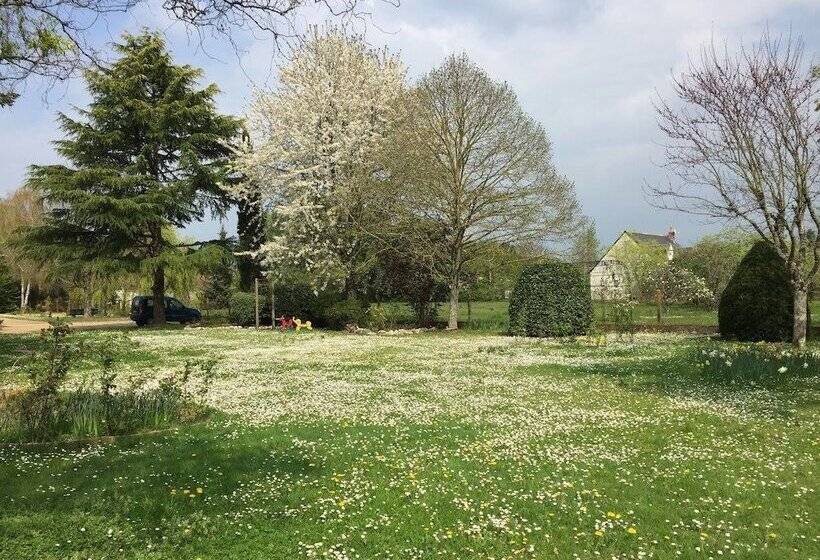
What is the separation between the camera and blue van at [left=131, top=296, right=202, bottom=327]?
34.3m

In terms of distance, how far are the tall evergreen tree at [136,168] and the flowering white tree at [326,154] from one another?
12.5 feet

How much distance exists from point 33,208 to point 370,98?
37894mm

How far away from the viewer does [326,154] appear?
2973 cm

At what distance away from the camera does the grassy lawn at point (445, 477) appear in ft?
15.0

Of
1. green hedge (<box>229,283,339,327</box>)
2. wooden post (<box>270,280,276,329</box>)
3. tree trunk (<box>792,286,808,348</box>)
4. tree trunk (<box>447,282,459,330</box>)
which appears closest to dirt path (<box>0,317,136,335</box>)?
green hedge (<box>229,283,339,327</box>)

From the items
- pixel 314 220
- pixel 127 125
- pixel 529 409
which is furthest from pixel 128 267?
pixel 529 409

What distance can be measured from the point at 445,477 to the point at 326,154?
25.5m

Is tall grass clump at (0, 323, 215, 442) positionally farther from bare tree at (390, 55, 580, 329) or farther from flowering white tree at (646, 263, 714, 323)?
flowering white tree at (646, 263, 714, 323)

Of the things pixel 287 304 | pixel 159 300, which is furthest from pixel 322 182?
pixel 159 300

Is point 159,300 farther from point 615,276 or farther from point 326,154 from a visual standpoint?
point 615,276

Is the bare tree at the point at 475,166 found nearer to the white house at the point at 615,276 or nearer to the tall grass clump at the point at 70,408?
the white house at the point at 615,276

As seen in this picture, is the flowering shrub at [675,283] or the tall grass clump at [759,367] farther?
the flowering shrub at [675,283]

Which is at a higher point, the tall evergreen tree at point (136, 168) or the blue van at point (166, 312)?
the tall evergreen tree at point (136, 168)

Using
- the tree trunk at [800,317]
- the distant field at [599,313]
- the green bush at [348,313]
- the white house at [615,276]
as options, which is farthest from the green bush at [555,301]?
the green bush at [348,313]
